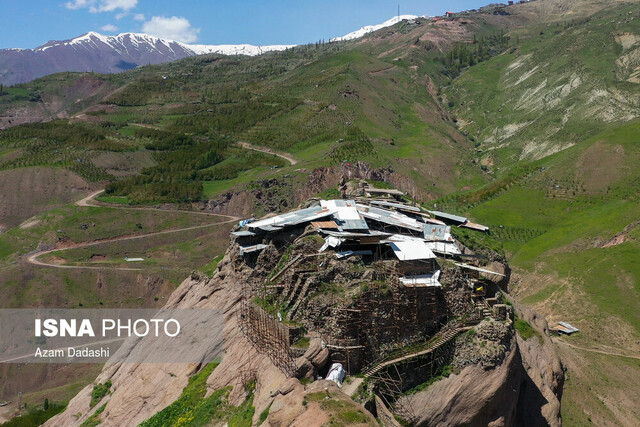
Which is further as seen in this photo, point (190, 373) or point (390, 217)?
point (390, 217)

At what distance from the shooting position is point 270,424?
2555 cm

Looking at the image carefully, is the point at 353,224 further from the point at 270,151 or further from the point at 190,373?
the point at 270,151

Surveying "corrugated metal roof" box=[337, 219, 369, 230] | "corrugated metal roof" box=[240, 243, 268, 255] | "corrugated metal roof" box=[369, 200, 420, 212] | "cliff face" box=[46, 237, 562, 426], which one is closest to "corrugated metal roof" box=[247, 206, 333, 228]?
"corrugated metal roof" box=[240, 243, 268, 255]

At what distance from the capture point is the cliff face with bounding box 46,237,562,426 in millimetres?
26641

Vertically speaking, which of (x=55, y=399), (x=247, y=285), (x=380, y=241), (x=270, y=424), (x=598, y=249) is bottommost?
(x=55, y=399)

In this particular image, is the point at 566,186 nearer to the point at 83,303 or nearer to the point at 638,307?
the point at 638,307

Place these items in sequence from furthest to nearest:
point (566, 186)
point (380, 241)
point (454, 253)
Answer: point (566, 186) → point (454, 253) → point (380, 241)

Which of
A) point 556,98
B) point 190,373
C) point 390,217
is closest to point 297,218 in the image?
point 390,217

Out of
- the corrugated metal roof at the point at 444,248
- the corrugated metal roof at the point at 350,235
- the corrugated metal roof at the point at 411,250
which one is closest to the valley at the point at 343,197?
the corrugated metal roof at the point at 350,235

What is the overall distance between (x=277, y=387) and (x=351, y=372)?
385 cm

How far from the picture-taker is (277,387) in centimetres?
2897

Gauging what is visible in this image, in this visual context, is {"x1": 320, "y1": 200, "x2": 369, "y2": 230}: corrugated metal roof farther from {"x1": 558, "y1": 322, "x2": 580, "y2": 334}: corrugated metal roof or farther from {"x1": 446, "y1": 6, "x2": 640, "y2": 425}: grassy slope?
→ {"x1": 558, "y1": 322, "x2": 580, "y2": 334}: corrugated metal roof

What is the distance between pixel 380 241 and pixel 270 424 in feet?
42.7

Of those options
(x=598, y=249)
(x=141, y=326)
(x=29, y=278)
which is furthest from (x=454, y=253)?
(x=29, y=278)
